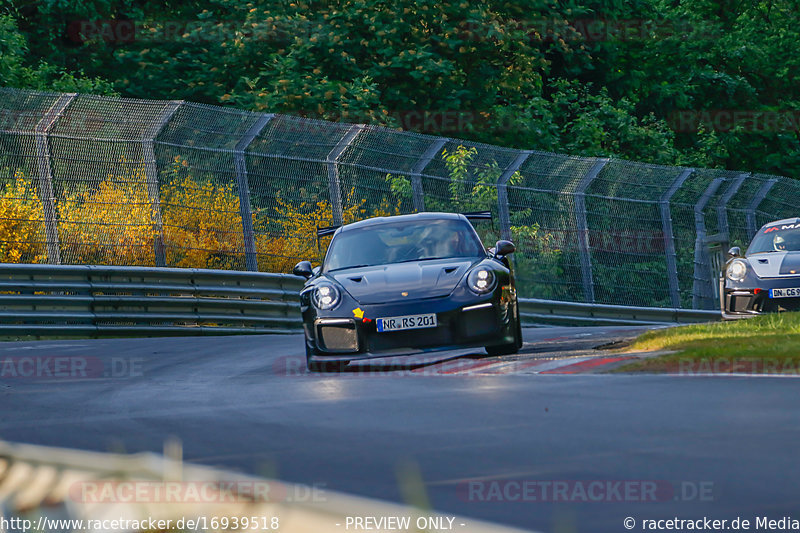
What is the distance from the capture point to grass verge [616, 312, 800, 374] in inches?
381

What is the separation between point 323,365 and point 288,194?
24.5 ft

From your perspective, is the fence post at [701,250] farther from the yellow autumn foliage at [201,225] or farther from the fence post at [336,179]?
the yellow autumn foliage at [201,225]

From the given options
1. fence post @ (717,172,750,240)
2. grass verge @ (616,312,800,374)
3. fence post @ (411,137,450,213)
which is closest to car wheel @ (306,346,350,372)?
grass verge @ (616,312,800,374)

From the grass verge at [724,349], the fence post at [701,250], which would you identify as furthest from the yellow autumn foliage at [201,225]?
the fence post at [701,250]

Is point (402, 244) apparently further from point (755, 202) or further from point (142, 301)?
point (755, 202)

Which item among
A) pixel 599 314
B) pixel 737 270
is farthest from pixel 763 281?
pixel 599 314

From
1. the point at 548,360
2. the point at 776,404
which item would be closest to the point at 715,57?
the point at 548,360

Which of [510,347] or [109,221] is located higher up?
[109,221]

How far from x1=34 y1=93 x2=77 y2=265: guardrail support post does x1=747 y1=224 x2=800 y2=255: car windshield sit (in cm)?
937

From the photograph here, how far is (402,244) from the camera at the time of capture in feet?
41.5

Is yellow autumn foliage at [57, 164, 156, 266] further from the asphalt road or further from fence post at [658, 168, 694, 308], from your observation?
fence post at [658, 168, 694, 308]

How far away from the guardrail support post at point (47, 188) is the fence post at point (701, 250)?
1107 centimetres

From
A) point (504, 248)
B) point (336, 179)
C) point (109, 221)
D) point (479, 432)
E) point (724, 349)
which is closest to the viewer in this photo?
point (479, 432)

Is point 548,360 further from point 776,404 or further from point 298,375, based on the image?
point 776,404
